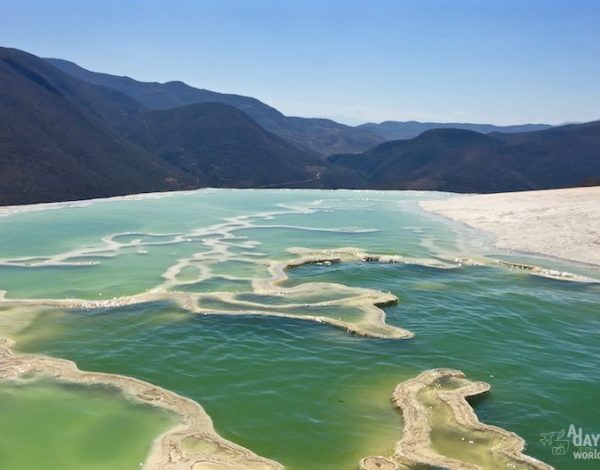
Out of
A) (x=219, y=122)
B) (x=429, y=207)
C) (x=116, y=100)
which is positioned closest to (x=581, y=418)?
(x=429, y=207)

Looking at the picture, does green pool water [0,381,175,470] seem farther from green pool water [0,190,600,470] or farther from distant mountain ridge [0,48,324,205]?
distant mountain ridge [0,48,324,205]

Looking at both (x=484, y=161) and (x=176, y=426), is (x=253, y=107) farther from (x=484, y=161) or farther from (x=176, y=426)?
(x=176, y=426)

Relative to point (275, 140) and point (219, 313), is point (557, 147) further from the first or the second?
point (219, 313)

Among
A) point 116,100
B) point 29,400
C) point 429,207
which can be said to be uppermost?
point 116,100

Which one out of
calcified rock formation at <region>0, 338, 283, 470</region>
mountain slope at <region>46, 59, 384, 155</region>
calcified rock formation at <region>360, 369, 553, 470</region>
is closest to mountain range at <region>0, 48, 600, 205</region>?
calcified rock formation at <region>0, 338, 283, 470</region>

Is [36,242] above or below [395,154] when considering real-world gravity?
below

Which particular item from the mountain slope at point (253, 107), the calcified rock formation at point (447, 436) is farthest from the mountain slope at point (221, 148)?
the calcified rock formation at point (447, 436)
